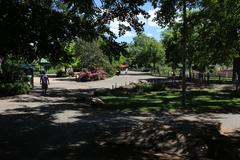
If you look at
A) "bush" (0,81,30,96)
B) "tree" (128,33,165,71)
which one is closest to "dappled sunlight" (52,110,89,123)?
"bush" (0,81,30,96)

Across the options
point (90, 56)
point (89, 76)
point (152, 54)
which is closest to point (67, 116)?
point (89, 76)

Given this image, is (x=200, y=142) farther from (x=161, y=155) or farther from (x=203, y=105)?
(x=203, y=105)

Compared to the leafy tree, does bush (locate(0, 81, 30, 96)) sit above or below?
below

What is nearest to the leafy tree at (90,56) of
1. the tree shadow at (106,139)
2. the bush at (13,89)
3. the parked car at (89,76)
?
the parked car at (89,76)

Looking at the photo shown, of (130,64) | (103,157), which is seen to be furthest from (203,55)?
(130,64)

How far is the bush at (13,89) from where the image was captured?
27183 mm

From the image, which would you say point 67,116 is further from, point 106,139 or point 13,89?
point 13,89

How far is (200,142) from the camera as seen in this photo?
1261 centimetres

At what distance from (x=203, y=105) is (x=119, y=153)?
37.2 ft

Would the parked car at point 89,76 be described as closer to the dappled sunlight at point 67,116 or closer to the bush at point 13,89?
the bush at point 13,89

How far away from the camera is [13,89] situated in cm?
2783

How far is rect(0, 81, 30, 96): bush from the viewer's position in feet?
89.2

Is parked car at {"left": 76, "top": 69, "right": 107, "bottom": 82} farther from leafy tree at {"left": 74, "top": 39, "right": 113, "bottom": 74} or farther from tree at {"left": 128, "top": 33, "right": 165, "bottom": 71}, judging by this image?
tree at {"left": 128, "top": 33, "right": 165, "bottom": 71}

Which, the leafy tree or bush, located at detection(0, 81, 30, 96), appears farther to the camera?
the leafy tree
